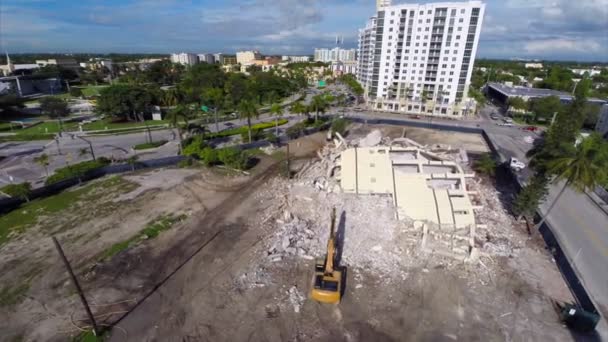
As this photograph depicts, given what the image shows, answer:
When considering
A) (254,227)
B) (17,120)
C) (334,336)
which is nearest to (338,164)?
(254,227)

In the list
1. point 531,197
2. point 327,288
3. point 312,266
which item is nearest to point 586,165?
point 531,197

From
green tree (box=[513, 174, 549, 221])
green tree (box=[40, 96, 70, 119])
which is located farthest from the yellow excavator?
green tree (box=[40, 96, 70, 119])

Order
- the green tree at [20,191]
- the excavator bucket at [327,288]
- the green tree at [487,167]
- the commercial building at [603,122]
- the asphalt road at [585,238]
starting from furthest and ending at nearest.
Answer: the commercial building at [603,122] < the green tree at [487,167] < the green tree at [20,191] < the asphalt road at [585,238] < the excavator bucket at [327,288]

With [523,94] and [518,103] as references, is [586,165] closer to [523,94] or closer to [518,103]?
[518,103]

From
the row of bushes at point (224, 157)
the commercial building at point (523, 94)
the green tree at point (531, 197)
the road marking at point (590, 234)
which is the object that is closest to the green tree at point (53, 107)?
the row of bushes at point (224, 157)

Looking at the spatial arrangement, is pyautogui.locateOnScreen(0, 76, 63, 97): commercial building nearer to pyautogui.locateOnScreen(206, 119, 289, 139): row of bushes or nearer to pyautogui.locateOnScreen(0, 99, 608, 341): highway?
pyautogui.locateOnScreen(0, 99, 608, 341): highway

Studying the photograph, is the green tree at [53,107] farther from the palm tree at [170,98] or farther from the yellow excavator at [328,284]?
the yellow excavator at [328,284]

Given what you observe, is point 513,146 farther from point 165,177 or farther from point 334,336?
point 165,177
